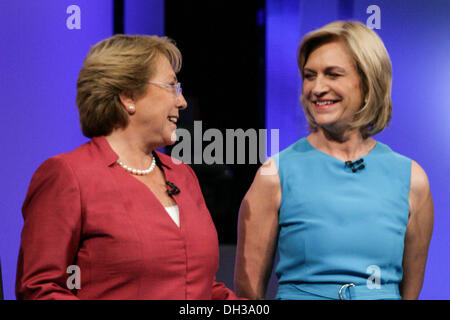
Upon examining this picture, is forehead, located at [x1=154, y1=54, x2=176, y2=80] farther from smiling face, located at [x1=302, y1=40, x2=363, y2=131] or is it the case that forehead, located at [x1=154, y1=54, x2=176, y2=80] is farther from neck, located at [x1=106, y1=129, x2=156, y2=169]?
smiling face, located at [x1=302, y1=40, x2=363, y2=131]

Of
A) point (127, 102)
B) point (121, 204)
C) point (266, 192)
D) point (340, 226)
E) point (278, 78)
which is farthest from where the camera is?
point (278, 78)

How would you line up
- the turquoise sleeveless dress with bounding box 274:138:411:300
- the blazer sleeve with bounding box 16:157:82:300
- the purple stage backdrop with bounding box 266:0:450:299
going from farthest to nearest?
the purple stage backdrop with bounding box 266:0:450:299 < the turquoise sleeveless dress with bounding box 274:138:411:300 < the blazer sleeve with bounding box 16:157:82:300

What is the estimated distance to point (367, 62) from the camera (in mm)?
2152

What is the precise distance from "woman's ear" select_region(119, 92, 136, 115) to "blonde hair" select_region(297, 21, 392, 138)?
0.69 meters

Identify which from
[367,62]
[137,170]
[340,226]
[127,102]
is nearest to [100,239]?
[137,170]

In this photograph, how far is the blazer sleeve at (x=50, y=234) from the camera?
161cm

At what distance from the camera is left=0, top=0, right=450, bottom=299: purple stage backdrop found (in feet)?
8.09

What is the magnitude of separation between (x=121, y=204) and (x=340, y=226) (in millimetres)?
795

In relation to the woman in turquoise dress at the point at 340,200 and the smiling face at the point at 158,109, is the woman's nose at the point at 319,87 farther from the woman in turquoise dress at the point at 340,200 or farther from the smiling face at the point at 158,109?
the smiling face at the point at 158,109

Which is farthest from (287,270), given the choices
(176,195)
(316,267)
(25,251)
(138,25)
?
(138,25)

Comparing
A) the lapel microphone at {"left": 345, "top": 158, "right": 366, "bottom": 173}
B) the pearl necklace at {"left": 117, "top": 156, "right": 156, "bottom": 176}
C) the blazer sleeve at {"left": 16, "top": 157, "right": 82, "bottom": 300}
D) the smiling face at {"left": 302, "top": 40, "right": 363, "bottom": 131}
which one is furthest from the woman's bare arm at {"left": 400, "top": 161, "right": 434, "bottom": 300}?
the blazer sleeve at {"left": 16, "top": 157, "right": 82, "bottom": 300}

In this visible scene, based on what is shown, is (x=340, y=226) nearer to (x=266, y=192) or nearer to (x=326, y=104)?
Answer: (x=266, y=192)

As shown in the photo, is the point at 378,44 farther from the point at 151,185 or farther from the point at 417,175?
the point at 151,185

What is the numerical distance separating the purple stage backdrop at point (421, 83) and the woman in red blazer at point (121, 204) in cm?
113
